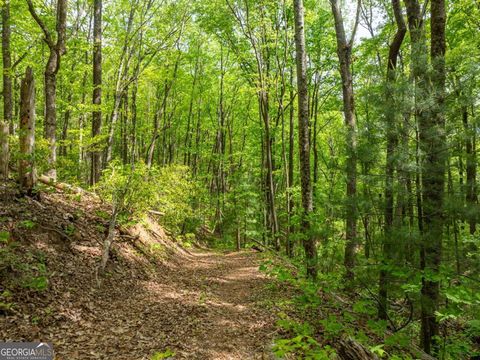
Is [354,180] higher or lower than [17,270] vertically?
higher

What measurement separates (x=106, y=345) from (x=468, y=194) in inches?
221

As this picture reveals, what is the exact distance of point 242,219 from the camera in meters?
18.5

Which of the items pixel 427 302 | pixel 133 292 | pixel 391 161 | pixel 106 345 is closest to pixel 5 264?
pixel 106 345

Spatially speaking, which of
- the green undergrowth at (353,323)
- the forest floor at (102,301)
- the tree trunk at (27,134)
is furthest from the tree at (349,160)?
the tree trunk at (27,134)

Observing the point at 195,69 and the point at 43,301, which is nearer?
the point at 43,301

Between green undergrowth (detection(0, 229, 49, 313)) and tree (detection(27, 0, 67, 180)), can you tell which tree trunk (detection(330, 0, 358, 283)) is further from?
tree (detection(27, 0, 67, 180))

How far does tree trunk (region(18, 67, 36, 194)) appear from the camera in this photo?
20.9ft

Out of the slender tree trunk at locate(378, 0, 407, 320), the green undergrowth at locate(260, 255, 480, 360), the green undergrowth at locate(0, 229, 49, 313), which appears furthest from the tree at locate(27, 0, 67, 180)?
the slender tree trunk at locate(378, 0, 407, 320)

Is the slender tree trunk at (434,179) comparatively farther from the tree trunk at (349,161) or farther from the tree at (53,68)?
the tree at (53,68)

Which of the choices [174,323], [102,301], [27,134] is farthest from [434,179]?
[27,134]

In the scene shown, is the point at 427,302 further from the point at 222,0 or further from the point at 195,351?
the point at 222,0

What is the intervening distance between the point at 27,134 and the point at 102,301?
12.3 ft

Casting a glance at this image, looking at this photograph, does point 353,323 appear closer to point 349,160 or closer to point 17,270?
point 349,160

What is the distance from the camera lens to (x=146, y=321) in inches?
214
